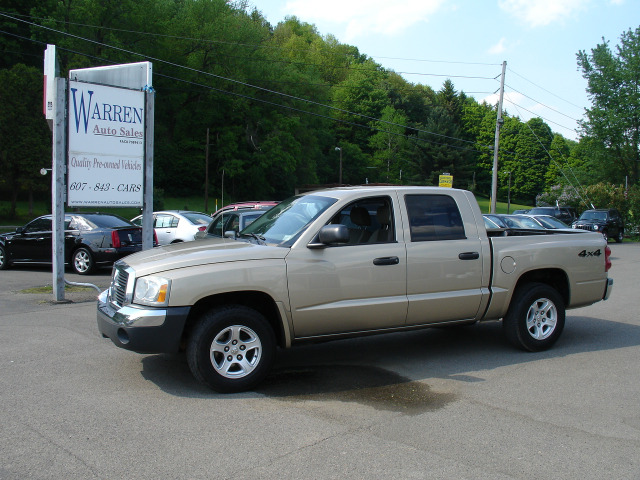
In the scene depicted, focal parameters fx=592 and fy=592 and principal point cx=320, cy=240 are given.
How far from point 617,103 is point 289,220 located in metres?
63.7

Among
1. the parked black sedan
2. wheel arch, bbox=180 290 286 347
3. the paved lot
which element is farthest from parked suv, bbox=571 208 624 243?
wheel arch, bbox=180 290 286 347

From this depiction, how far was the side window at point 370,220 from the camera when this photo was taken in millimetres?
6281

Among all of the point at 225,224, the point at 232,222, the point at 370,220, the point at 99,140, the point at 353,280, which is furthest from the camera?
the point at 225,224

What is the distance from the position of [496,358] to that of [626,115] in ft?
204

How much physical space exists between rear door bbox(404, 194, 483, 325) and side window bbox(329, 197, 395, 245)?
23 cm

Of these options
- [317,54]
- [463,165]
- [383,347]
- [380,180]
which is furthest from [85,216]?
[317,54]

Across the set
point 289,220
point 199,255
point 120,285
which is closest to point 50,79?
point 120,285

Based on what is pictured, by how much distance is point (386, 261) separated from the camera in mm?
6027

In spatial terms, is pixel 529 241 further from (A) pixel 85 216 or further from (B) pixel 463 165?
(B) pixel 463 165

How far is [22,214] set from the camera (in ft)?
145

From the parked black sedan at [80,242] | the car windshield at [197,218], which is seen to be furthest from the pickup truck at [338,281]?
the car windshield at [197,218]

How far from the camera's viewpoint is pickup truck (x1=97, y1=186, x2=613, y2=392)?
5.29 meters

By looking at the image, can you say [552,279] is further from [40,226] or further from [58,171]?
[40,226]

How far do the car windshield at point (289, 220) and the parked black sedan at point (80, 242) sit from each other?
861cm
